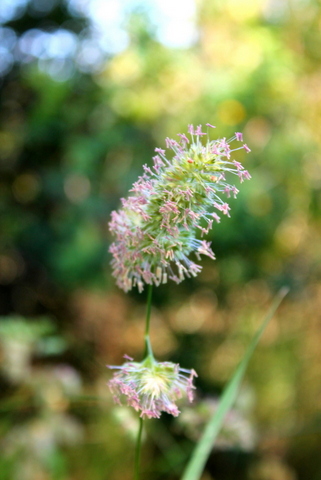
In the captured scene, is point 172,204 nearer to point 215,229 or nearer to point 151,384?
point 151,384

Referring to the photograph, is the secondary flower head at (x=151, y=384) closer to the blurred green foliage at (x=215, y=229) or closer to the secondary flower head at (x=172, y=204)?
the secondary flower head at (x=172, y=204)

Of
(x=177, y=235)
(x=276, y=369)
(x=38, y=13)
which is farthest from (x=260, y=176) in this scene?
(x=38, y=13)

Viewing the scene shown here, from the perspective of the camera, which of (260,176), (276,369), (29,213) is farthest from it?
(29,213)

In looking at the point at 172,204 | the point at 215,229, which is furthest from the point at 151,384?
the point at 215,229

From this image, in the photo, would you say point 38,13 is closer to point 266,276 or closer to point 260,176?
point 260,176

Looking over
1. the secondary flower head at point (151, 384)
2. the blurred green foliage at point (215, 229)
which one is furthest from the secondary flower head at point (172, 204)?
the blurred green foliage at point (215, 229)
